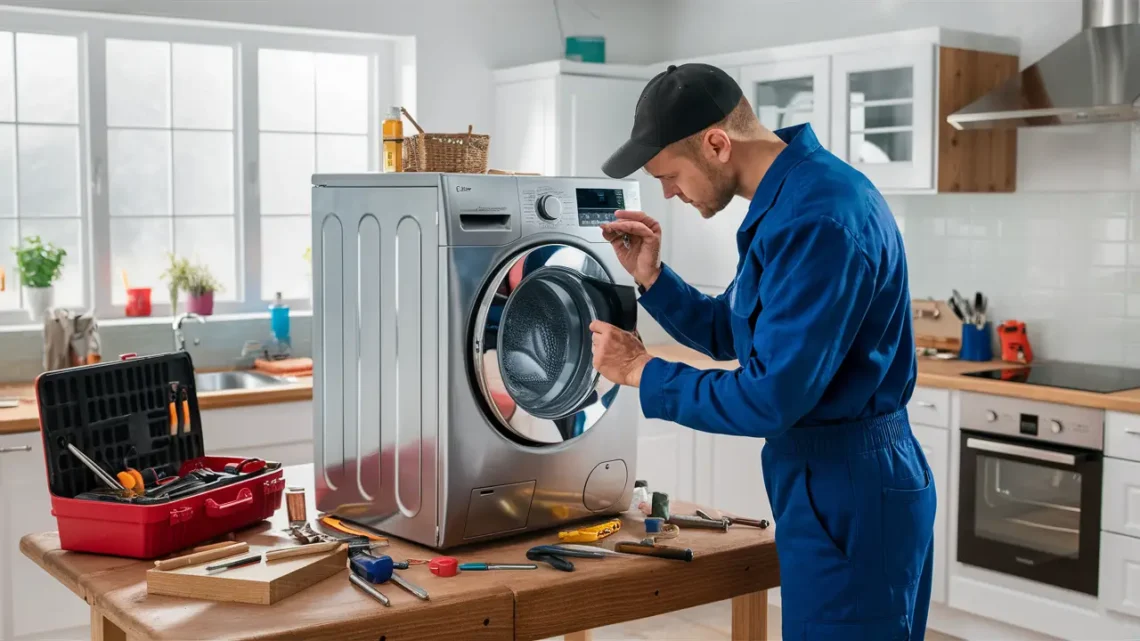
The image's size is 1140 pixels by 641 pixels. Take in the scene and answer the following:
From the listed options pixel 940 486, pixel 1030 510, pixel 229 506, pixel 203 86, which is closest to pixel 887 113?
pixel 940 486

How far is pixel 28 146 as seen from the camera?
4395 millimetres

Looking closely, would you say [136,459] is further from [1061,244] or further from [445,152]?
[1061,244]

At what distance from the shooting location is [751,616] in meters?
2.25

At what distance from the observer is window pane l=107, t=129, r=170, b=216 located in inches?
179

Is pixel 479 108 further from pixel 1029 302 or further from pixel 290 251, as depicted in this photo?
pixel 1029 302

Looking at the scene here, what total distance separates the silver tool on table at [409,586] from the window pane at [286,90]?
3375 millimetres

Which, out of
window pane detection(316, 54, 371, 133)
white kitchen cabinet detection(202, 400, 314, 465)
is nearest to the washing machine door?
white kitchen cabinet detection(202, 400, 314, 465)

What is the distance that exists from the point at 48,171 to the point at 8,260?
0.36 meters

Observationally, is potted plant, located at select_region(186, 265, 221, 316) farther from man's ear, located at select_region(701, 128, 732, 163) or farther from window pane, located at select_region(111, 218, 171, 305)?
man's ear, located at select_region(701, 128, 732, 163)

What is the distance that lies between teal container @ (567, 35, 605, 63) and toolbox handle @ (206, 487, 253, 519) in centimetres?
352

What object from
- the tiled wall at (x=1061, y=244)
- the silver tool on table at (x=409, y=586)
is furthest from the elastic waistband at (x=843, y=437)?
the tiled wall at (x=1061, y=244)

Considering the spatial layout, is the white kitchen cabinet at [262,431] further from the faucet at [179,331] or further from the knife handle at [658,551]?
the knife handle at [658,551]

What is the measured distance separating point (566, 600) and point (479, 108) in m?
3.64

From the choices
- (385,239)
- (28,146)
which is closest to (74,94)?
(28,146)
